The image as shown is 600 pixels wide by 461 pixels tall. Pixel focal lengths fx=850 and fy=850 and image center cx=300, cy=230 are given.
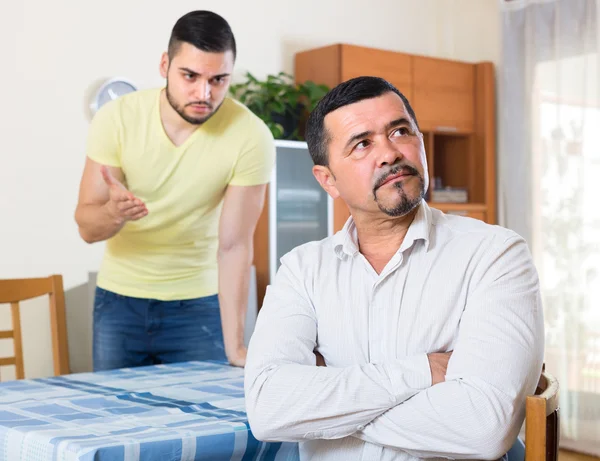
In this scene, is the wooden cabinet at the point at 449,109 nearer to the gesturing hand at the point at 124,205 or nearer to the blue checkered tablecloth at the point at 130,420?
the gesturing hand at the point at 124,205

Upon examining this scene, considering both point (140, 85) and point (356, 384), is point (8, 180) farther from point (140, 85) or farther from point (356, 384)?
point (356, 384)

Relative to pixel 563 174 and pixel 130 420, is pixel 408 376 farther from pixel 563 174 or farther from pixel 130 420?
pixel 563 174

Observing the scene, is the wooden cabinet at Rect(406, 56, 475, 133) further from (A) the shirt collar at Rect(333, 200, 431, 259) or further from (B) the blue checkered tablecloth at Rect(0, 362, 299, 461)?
(A) the shirt collar at Rect(333, 200, 431, 259)

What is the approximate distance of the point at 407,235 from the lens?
5.01 ft

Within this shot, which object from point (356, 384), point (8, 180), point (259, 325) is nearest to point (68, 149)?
point (8, 180)

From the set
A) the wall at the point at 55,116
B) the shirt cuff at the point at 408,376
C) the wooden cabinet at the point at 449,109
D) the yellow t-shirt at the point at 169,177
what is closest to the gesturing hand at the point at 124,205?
the yellow t-shirt at the point at 169,177

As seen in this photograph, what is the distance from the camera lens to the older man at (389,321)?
1.33 meters

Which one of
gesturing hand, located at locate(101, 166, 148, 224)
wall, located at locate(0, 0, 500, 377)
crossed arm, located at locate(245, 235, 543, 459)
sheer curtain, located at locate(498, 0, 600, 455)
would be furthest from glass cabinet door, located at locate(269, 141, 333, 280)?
crossed arm, located at locate(245, 235, 543, 459)

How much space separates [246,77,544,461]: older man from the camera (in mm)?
1327

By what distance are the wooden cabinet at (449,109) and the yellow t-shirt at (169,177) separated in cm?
240

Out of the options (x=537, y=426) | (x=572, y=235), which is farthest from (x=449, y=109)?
(x=537, y=426)

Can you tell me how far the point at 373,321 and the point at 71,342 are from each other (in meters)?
2.93

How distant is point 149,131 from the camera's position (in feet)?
7.85

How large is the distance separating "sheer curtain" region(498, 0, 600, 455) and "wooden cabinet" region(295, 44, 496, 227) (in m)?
0.23
